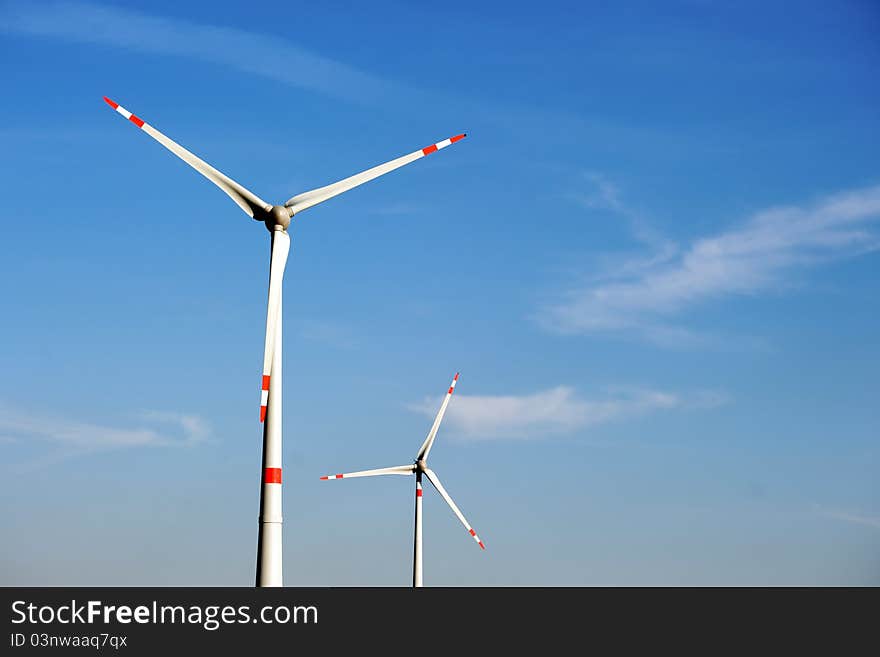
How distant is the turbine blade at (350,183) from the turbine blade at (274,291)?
5.50 ft

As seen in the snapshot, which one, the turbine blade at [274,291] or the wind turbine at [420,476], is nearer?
the turbine blade at [274,291]

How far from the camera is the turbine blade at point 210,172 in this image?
5516 centimetres

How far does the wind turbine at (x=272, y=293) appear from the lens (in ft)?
164

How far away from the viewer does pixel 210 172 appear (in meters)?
57.1

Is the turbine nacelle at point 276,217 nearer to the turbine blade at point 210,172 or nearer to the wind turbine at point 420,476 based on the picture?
the turbine blade at point 210,172

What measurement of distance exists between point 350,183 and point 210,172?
6.73 metres

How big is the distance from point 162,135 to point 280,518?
18.8 metres

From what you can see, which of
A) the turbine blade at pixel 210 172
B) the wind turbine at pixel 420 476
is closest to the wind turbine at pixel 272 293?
the turbine blade at pixel 210 172

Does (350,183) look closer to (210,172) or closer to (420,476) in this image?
(210,172)

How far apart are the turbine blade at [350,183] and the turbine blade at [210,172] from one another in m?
1.53
